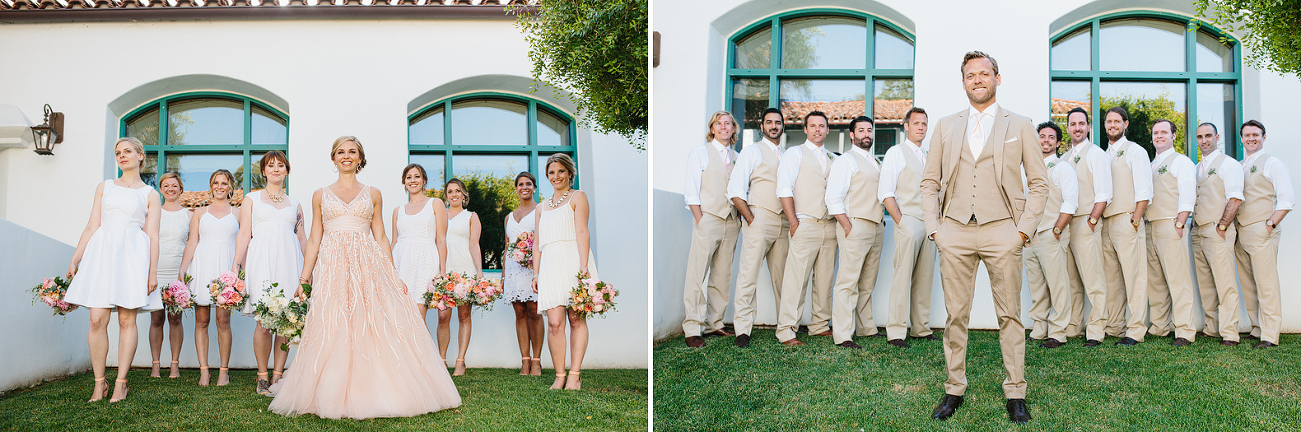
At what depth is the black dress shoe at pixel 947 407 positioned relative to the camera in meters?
3.51

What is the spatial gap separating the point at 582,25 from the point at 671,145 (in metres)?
2.39

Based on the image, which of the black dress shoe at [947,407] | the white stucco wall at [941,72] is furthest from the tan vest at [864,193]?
the black dress shoe at [947,407]

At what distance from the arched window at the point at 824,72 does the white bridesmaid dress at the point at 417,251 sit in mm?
2926

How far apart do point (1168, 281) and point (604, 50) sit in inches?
192

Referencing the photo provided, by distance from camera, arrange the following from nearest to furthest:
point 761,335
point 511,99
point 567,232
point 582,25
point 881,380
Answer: point 881,380, point 582,25, point 567,232, point 761,335, point 511,99

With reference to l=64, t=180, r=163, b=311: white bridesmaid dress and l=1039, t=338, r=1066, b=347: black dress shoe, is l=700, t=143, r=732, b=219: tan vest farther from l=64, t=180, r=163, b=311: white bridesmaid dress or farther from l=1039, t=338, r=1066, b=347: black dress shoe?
l=64, t=180, r=163, b=311: white bridesmaid dress

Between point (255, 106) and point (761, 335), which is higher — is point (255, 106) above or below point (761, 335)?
above

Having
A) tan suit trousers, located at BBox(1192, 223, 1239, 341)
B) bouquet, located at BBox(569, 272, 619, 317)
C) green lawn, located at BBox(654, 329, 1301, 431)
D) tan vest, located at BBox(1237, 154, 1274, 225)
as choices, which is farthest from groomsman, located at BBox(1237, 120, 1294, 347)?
bouquet, located at BBox(569, 272, 619, 317)

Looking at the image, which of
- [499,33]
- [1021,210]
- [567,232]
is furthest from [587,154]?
[1021,210]

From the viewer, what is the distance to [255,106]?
7.30m

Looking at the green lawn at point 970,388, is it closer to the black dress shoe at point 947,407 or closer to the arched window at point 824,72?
the black dress shoe at point 947,407

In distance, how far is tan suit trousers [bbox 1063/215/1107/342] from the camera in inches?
232

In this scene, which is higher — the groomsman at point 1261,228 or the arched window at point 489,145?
the arched window at point 489,145

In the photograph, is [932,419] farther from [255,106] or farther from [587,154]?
[255,106]
